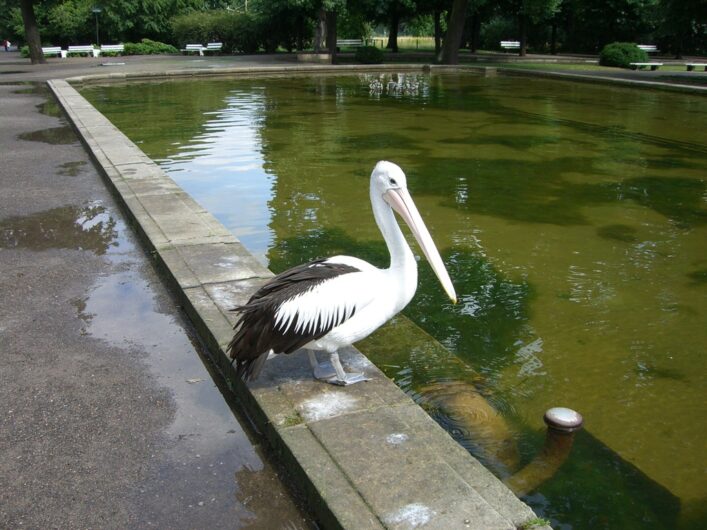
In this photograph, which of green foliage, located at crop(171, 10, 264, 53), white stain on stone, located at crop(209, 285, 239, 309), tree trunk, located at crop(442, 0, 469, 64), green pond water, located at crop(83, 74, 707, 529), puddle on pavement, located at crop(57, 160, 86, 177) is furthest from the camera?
green foliage, located at crop(171, 10, 264, 53)

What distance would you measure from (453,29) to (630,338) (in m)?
28.4

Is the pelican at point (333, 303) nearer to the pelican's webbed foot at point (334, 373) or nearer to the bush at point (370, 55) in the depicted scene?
the pelican's webbed foot at point (334, 373)

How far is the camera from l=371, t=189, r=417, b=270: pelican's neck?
11.1 feet

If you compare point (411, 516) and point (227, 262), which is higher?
point (227, 262)

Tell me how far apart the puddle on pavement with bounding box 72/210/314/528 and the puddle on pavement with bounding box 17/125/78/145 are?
734 cm

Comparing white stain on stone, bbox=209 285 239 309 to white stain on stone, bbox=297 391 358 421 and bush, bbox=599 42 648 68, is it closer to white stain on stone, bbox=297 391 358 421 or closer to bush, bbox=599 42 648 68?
white stain on stone, bbox=297 391 358 421

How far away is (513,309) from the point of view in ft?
17.9

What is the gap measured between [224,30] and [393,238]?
1782 inches

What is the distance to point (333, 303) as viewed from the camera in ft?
10.5

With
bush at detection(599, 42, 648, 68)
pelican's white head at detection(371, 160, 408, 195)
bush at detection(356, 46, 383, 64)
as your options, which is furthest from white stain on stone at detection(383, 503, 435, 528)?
bush at detection(599, 42, 648, 68)

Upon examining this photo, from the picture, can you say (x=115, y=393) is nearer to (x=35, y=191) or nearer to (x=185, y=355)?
(x=185, y=355)

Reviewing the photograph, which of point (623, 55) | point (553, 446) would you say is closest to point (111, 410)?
point (553, 446)

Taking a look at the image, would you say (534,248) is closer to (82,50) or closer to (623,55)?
(623,55)

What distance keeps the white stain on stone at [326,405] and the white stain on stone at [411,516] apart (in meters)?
0.73
